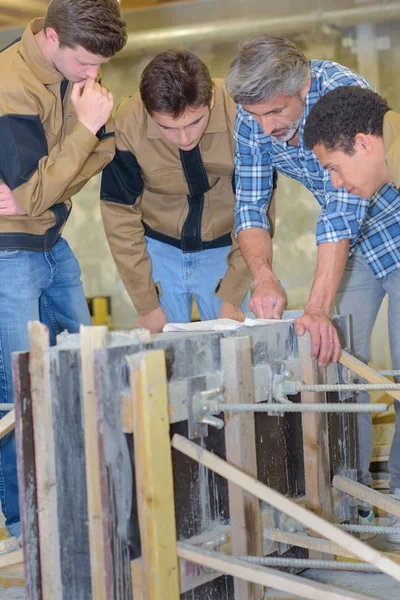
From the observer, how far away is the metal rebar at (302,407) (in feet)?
6.18

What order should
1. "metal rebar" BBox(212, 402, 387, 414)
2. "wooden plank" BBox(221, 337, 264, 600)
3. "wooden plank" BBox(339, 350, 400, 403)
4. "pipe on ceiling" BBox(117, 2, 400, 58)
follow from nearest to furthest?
"metal rebar" BBox(212, 402, 387, 414) → "wooden plank" BBox(221, 337, 264, 600) → "wooden plank" BBox(339, 350, 400, 403) → "pipe on ceiling" BBox(117, 2, 400, 58)

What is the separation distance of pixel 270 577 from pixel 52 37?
1.97m

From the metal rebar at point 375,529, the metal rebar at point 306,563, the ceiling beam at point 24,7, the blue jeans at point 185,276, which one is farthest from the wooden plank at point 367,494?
the ceiling beam at point 24,7

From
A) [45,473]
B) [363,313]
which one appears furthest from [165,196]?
[45,473]

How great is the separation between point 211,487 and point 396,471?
1228 mm

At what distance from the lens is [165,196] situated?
3.62 meters

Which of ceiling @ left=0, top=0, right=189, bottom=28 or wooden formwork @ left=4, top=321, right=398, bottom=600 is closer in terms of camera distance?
wooden formwork @ left=4, top=321, right=398, bottom=600

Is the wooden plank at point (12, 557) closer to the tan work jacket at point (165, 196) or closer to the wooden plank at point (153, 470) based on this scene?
the wooden plank at point (153, 470)

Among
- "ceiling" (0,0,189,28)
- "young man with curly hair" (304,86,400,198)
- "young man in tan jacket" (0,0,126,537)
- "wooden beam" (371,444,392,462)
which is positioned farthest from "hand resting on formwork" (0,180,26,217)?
"ceiling" (0,0,189,28)

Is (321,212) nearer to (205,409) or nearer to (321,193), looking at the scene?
(321,193)

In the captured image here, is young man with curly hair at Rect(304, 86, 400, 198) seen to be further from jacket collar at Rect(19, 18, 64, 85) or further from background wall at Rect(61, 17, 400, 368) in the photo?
background wall at Rect(61, 17, 400, 368)

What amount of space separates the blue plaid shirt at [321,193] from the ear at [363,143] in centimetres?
41

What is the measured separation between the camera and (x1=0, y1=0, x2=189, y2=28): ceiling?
723cm

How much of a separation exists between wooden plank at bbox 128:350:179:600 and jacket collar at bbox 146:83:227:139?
65.6 inches
